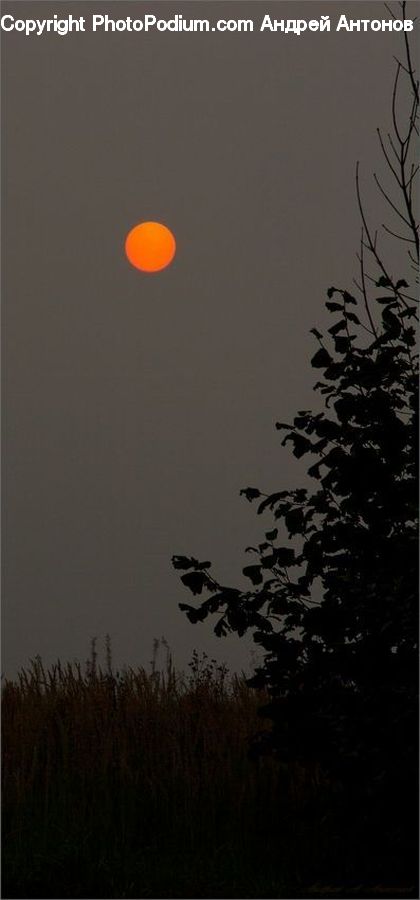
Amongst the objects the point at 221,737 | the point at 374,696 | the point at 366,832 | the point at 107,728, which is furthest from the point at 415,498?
the point at 107,728

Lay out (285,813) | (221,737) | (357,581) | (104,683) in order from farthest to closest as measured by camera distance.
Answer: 1. (104,683)
2. (221,737)
3. (285,813)
4. (357,581)

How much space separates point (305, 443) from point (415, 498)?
0.72 m

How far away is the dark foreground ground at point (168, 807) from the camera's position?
21.8 ft

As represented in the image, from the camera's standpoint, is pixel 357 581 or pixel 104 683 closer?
pixel 357 581

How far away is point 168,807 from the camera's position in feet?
26.1

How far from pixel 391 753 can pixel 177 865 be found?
1744 millimetres

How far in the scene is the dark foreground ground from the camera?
6.64 meters

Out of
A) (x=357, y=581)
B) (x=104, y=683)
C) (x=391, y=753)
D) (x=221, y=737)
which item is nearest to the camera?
(x=391, y=753)

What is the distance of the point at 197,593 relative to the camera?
22.4ft

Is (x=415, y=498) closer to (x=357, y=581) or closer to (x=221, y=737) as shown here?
(x=357, y=581)

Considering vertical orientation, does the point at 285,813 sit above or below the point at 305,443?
below

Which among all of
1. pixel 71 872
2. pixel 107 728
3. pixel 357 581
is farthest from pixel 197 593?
pixel 107 728

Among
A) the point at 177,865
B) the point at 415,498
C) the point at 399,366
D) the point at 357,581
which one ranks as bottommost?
the point at 177,865

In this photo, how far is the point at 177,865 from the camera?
7.13 metres
